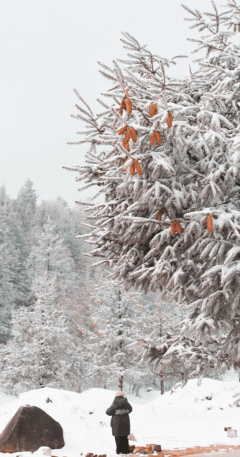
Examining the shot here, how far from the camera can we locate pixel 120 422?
648 centimetres

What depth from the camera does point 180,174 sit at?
4652 mm

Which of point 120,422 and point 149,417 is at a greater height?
point 120,422

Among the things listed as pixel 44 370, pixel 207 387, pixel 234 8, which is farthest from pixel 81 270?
pixel 234 8

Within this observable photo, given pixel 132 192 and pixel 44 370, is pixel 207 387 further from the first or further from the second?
pixel 132 192

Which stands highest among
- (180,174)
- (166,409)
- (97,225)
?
(180,174)

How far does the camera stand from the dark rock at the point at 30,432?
7.54 m

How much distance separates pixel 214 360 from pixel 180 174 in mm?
2663

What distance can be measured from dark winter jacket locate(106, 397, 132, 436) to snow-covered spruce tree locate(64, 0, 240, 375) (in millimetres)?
1785

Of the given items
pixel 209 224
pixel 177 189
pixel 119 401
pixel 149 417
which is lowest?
pixel 149 417

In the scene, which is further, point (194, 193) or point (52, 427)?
point (52, 427)

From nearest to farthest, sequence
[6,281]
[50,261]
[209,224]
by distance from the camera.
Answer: [209,224] < [6,281] < [50,261]

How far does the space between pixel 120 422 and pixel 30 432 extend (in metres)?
2.37

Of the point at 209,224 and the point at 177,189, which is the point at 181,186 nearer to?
the point at 177,189

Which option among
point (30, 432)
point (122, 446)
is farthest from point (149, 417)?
point (122, 446)
